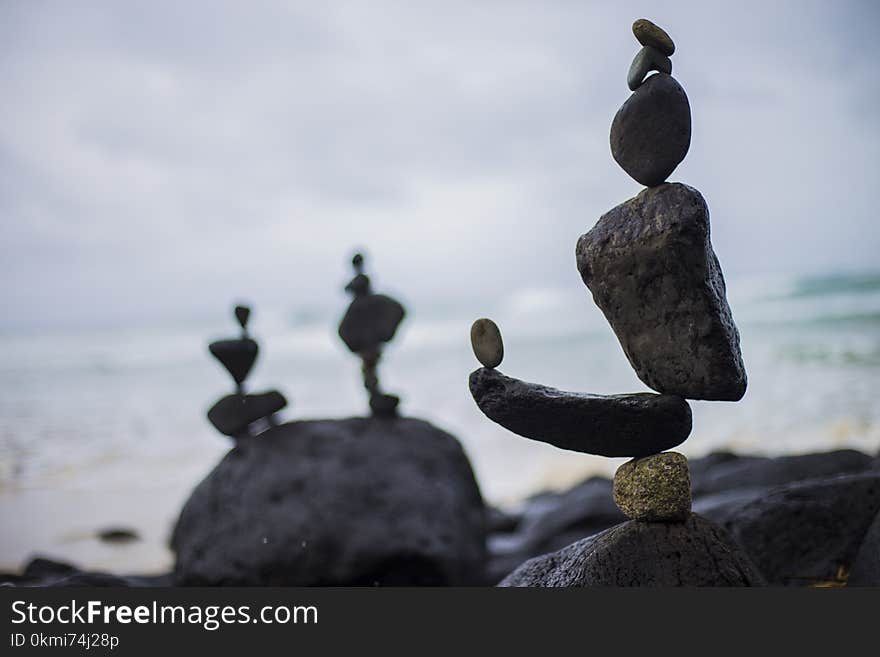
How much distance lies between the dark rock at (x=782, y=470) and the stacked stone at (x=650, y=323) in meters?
→ 2.51

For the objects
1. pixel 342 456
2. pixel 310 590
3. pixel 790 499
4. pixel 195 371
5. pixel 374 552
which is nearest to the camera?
pixel 310 590

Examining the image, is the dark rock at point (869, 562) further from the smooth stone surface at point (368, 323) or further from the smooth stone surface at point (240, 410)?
the smooth stone surface at point (240, 410)

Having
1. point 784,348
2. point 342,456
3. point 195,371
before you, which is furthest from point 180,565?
point 195,371

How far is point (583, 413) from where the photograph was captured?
2428mm

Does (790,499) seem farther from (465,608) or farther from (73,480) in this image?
(73,480)

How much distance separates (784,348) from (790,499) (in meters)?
12.3

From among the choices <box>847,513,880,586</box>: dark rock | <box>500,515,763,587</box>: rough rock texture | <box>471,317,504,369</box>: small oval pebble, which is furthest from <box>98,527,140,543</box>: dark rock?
<box>847,513,880,586</box>: dark rock

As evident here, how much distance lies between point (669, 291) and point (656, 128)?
0.52 meters

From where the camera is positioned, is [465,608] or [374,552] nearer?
[465,608]

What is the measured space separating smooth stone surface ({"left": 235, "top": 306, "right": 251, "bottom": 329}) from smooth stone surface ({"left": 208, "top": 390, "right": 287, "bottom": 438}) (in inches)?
16.4

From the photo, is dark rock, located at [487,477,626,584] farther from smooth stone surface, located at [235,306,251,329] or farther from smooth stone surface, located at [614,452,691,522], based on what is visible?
smooth stone surface, located at [614,452,691,522]

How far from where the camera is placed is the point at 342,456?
4199mm

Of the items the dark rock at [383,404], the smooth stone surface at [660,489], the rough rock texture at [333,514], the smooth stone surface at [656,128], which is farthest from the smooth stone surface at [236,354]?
the smooth stone surface at [656,128]

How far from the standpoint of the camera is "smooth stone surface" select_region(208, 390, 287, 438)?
13.5 feet
